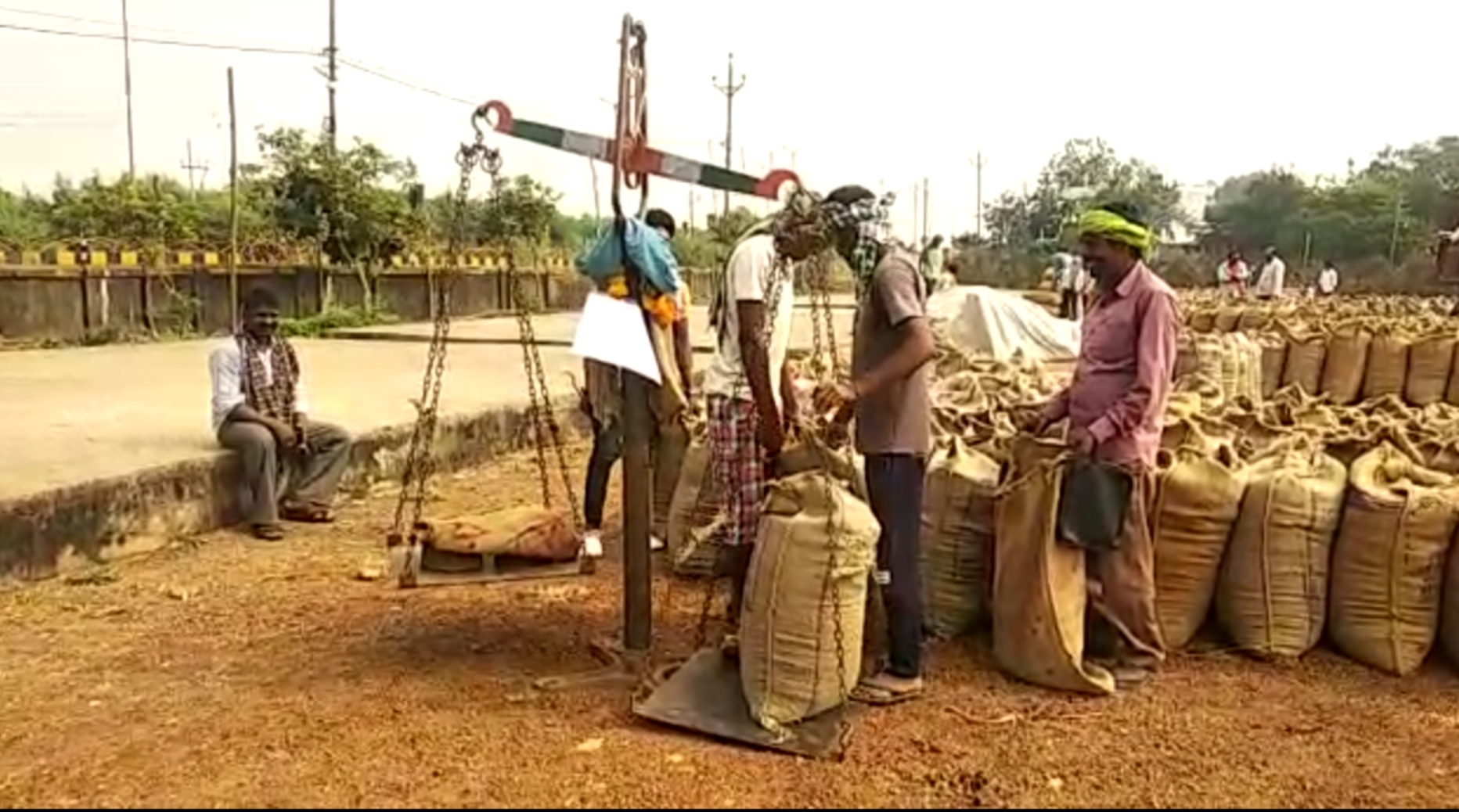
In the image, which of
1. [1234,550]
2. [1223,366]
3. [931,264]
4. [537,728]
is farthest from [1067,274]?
[537,728]

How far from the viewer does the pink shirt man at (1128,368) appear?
13.6 ft

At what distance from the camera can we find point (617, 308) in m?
4.20

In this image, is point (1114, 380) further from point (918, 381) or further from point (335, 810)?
point (335, 810)

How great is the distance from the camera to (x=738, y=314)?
4465 millimetres

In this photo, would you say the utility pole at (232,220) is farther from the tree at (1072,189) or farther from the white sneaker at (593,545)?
the tree at (1072,189)

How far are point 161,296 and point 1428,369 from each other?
15.0 metres

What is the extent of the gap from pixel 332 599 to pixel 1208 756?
325cm

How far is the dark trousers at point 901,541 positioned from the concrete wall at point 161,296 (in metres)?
10.9

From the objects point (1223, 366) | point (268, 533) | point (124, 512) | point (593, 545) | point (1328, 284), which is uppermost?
point (1328, 284)

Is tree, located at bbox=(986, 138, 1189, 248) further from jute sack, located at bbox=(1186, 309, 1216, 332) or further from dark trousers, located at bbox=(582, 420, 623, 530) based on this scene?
dark trousers, located at bbox=(582, 420, 623, 530)

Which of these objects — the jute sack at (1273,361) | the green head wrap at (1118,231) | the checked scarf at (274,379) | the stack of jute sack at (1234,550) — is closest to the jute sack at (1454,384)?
the jute sack at (1273,361)

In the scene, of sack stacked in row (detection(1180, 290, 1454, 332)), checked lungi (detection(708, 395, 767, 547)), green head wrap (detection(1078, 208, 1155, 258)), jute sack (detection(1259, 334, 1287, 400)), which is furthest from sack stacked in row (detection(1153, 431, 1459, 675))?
sack stacked in row (detection(1180, 290, 1454, 332))

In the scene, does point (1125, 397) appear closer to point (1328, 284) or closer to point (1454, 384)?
point (1454, 384)

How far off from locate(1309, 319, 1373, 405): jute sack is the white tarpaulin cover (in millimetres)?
3816
